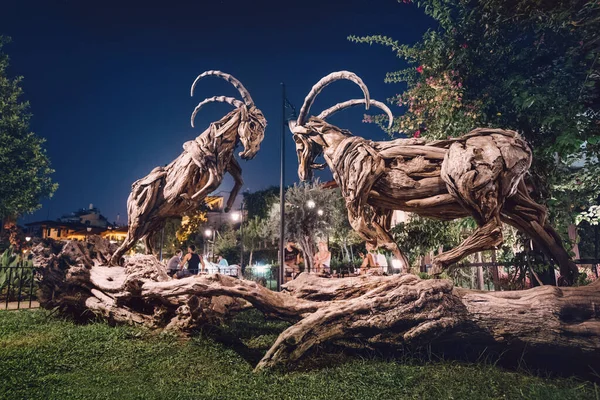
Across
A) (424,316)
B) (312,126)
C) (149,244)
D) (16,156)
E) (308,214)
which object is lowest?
(424,316)

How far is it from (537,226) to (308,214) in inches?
760

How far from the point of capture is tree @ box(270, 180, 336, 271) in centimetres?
2316

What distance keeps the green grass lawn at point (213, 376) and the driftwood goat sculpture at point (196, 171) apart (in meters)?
2.48

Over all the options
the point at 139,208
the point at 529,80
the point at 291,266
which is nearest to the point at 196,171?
the point at 139,208

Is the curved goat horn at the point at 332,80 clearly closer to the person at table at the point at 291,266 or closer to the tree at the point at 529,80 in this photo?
the tree at the point at 529,80

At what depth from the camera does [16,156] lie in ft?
49.3

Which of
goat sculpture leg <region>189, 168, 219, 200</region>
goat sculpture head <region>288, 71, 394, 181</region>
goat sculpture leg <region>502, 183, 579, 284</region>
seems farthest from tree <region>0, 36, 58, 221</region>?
goat sculpture leg <region>502, 183, 579, 284</region>

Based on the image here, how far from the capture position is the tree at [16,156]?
47.6 feet

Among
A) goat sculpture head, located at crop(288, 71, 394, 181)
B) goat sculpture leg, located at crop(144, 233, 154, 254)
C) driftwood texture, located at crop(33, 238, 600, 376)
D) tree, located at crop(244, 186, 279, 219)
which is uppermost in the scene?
tree, located at crop(244, 186, 279, 219)

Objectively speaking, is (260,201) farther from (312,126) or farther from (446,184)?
(446,184)

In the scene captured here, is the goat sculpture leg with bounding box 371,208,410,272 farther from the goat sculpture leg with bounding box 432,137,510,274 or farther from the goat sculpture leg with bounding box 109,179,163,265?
the goat sculpture leg with bounding box 109,179,163,265

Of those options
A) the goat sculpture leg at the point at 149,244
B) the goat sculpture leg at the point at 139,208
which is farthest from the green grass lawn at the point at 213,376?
the goat sculpture leg at the point at 149,244

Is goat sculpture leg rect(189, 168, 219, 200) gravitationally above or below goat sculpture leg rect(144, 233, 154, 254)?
above

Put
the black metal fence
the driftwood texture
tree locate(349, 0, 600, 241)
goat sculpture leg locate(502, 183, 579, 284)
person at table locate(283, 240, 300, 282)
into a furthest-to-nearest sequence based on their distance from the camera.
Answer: person at table locate(283, 240, 300, 282), the black metal fence, tree locate(349, 0, 600, 241), goat sculpture leg locate(502, 183, 579, 284), the driftwood texture
